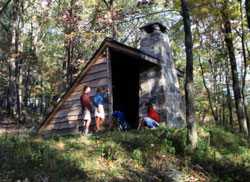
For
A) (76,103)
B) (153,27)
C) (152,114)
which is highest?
(153,27)

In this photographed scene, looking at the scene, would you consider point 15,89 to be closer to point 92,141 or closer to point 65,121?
point 65,121

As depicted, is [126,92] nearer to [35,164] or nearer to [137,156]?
[137,156]

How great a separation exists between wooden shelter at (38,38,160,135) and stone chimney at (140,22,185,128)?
0.39 m

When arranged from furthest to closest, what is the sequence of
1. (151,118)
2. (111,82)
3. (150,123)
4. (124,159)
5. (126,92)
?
1. (126,92)
2. (111,82)
3. (151,118)
4. (150,123)
5. (124,159)

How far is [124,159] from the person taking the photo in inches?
343

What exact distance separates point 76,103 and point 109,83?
223cm

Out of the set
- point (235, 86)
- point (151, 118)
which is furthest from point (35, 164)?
point (235, 86)

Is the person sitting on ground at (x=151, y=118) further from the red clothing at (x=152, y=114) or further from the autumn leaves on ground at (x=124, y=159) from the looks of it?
the autumn leaves on ground at (x=124, y=159)

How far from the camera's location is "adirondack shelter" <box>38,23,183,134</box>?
538 inches

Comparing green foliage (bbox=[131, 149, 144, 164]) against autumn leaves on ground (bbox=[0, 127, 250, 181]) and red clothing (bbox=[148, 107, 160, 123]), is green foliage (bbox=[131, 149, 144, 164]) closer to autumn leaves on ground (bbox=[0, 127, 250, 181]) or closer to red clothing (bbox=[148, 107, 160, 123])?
autumn leaves on ground (bbox=[0, 127, 250, 181])

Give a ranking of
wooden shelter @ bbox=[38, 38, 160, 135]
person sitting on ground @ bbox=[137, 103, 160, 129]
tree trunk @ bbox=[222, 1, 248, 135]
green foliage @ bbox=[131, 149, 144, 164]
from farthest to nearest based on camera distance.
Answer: tree trunk @ bbox=[222, 1, 248, 135], wooden shelter @ bbox=[38, 38, 160, 135], person sitting on ground @ bbox=[137, 103, 160, 129], green foliage @ bbox=[131, 149, 144, 164]

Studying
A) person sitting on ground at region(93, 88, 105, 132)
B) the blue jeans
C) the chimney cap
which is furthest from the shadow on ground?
the chimney cap

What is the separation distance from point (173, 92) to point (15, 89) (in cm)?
1272

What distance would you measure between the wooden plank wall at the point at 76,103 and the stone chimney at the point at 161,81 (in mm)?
1845
